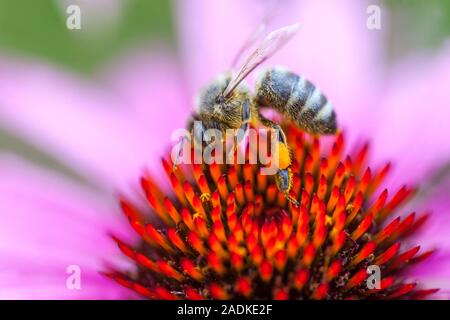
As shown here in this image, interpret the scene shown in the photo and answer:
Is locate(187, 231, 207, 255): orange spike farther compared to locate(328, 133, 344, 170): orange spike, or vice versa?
locate(328, 133, 344, 170): orange spike

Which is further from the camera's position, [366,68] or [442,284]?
[366,68]

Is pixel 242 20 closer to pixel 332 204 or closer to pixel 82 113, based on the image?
pixel 82 113

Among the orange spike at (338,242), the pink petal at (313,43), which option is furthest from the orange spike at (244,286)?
the pink petal at (313,43)

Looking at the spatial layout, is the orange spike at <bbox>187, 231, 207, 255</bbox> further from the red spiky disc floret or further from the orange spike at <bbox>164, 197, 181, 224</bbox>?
the orange spike at <bbox>164, 197, 181, 224</bbox>

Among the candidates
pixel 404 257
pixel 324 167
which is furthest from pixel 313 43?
pixel 404 257

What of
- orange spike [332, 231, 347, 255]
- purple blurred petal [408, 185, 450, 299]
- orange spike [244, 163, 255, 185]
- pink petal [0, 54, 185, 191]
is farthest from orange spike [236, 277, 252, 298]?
pink petal [0, 54, 185, 191]

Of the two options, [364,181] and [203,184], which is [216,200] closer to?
[203,184]
